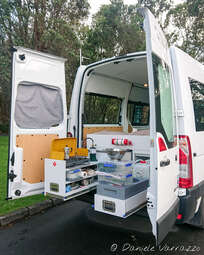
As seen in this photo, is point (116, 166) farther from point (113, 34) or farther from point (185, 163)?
point (113, 34)

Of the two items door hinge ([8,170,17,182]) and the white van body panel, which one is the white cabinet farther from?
the white van body panel

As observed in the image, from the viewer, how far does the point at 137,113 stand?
6461 mm

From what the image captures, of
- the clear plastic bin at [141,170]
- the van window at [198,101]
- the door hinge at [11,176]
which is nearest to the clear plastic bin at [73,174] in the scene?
the door hinge at [11,176]

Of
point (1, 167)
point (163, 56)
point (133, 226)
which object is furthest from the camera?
point (1, 167)

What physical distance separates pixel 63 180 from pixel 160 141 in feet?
4.32

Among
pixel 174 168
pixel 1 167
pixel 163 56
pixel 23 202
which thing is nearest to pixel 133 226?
pixel 174 168

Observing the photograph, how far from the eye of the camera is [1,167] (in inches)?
258

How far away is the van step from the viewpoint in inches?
117

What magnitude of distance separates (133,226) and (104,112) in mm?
2519

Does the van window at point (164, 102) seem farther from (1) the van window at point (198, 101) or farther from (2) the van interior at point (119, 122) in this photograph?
(2) the van interior at point (119, 122)

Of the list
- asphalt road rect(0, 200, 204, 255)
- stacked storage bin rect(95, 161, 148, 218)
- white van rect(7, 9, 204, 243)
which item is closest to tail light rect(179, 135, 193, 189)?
white van rect(7, 9, 204, 243)

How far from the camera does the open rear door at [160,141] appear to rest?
80.6 inches

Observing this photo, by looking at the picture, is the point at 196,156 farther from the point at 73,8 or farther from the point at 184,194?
the point at 73,8

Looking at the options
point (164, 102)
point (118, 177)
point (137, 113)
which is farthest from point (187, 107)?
point (137, 113)
